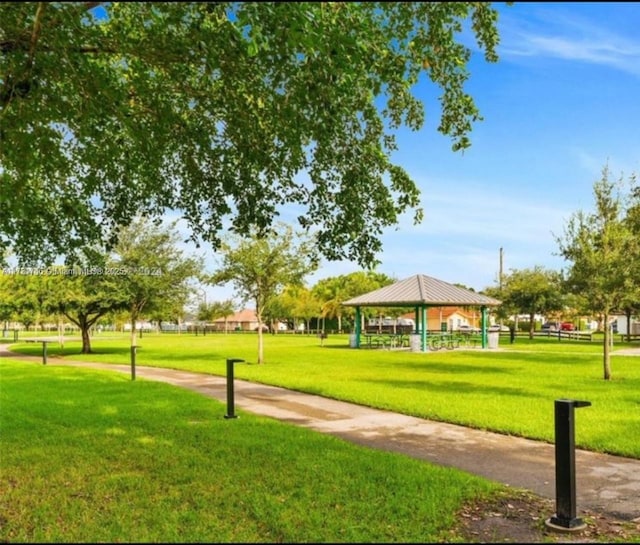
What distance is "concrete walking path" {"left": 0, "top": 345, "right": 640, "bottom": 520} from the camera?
20.6ft

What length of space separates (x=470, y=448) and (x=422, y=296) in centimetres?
2701

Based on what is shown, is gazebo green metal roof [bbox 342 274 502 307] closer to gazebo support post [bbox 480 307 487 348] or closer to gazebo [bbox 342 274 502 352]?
gazebo [bbox 342 274 502 352]

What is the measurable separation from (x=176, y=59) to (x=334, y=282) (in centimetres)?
7395

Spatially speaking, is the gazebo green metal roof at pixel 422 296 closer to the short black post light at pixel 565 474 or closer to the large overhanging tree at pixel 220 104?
the large overhanging tree at pixel 220 104

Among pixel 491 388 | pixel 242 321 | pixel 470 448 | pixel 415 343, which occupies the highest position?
pixel 470 448

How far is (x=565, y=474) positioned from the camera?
5168 mm

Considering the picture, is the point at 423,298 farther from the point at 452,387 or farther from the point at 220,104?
the point at 220,104

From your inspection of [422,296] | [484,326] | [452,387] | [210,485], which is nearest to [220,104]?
[210,485]

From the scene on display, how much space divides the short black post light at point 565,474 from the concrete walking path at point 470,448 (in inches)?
24.7

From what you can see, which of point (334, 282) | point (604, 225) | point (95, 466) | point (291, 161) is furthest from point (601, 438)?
point (334, 282)

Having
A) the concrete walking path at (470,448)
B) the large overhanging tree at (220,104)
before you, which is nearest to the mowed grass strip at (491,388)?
the concrete walking path at (470,448)

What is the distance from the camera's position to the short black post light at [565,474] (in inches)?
199

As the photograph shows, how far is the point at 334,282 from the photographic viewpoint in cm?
7925

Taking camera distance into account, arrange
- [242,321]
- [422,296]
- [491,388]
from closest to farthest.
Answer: [491,388], [422,296], [242,321]
